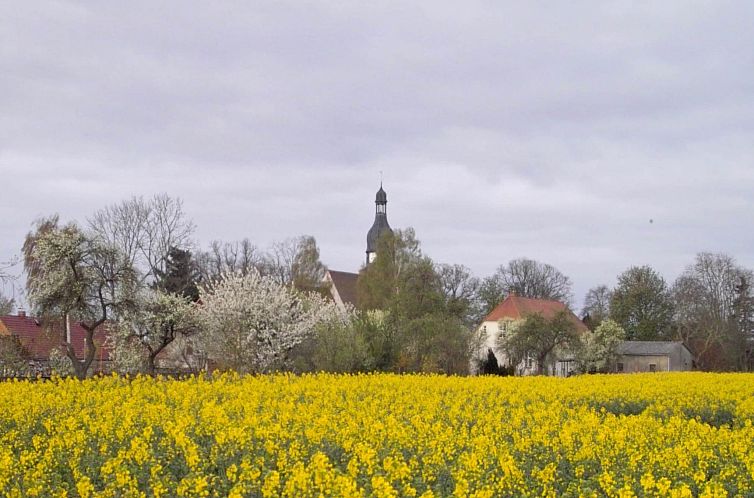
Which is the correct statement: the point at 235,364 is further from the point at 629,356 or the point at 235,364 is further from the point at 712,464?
the point at 629,356

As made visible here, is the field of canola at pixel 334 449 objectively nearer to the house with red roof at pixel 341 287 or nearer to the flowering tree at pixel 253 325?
the flowering tree at pixel 253 325

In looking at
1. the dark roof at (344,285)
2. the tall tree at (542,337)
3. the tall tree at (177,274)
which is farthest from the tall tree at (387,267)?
the dark roof at (344,285)

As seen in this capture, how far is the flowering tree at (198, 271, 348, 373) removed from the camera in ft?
102

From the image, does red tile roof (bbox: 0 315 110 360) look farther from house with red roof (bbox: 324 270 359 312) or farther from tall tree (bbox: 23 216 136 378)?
house with red roof (bbox: 324 270 359 312)

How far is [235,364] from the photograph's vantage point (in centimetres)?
3012

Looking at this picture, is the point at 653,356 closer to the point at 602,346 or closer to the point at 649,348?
the point at 649,348

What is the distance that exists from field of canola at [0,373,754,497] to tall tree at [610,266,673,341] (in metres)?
56.6

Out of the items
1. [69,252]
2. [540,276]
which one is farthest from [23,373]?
[540,276]

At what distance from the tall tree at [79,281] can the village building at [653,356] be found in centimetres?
4293

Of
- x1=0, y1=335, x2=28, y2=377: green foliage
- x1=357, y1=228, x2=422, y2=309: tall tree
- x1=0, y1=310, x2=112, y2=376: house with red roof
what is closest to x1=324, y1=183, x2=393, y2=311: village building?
x1=357, y1=228, x2=422, y2=309: tall tree

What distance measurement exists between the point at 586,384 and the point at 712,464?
43.7ft

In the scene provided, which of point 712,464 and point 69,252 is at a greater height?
point 69,252

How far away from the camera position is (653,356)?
65625 mm

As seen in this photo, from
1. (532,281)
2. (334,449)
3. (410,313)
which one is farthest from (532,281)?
(334,449)
